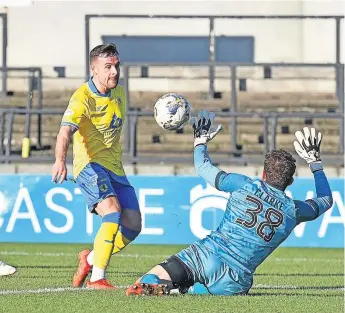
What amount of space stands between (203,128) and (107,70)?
1.52m

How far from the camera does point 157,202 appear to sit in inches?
674

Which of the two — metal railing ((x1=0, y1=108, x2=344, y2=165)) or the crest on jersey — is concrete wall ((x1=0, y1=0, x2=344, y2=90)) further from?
the crest on jersey

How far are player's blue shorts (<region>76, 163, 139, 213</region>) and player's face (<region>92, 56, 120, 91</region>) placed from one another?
2.33 ft

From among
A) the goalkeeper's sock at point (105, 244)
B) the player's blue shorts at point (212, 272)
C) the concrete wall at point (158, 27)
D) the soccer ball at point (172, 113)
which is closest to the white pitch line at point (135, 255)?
the goalkeeper's sock at point (105, 244)

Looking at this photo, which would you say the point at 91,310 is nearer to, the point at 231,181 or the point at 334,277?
the point at 231,181

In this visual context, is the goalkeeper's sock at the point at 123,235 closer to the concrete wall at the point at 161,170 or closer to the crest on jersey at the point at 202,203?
the crest on jersey at the point at 202,203

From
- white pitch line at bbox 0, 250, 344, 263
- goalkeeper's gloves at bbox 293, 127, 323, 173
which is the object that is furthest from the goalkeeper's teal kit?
white pitch line at bbox 0, 250, 344, 263

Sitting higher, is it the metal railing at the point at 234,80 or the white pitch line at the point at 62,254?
the metal railing at the point at 234,80

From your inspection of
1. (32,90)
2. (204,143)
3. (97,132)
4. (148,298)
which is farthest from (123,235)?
(32,90)

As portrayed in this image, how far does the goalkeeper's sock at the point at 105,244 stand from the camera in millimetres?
10172

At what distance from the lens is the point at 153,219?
17.1m

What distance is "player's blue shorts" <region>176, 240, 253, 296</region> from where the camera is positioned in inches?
364

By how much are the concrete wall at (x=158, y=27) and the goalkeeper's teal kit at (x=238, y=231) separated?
16318mm

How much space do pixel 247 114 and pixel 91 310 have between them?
33.9 ft
